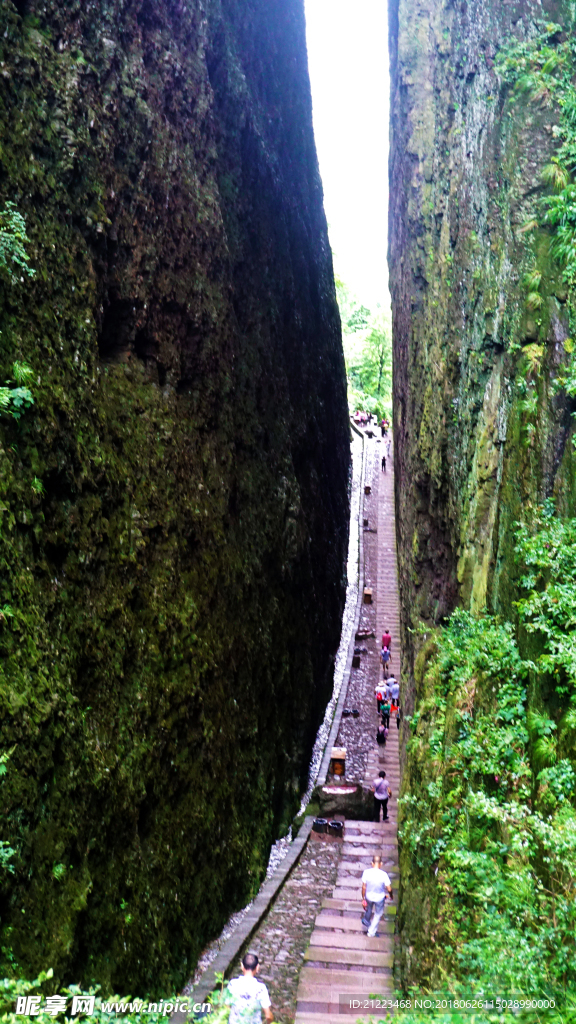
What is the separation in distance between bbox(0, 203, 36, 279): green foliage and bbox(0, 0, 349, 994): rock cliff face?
244 mm

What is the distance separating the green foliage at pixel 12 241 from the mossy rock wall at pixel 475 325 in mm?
5606

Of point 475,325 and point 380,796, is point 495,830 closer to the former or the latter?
point 475,325

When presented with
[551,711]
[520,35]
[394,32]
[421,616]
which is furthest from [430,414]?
[394,32]

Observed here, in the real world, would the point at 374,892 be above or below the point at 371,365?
below

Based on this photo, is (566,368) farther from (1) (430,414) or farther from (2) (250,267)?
(2) (250,267)

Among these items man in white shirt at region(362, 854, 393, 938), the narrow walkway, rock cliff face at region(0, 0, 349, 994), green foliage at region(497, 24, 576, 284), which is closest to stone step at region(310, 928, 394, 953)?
the narrow walkway

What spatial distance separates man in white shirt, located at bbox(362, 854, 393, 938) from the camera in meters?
9.35

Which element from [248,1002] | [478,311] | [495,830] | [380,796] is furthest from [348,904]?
[478,311]

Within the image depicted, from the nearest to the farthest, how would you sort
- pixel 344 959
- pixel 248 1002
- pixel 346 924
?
pixel 248 1002
pixel 344 959
pixel 346 924

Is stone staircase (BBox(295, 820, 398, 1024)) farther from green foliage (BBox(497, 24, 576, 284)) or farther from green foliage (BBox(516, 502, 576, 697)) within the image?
green foliage (BBox(497, 24, 576, 284))

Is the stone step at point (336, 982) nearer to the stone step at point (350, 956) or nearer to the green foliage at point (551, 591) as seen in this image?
the stone step at point (350, 956)

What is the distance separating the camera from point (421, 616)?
14984 mm

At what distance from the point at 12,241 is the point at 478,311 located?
22.5ft

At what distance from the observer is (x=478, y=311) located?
1069 cm
